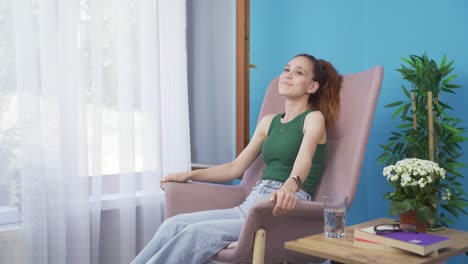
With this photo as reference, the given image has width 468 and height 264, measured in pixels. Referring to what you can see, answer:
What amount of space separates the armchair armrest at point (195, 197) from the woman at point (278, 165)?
60mm

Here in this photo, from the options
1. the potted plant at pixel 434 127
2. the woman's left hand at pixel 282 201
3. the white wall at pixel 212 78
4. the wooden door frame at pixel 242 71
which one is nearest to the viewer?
the woman's left hand at pixel 282 201

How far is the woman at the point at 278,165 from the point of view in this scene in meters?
1.93

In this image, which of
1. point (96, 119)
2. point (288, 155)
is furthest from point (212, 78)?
point (288, 155)

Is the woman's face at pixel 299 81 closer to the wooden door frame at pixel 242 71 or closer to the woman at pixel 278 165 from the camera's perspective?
the woman at pixel 278 165

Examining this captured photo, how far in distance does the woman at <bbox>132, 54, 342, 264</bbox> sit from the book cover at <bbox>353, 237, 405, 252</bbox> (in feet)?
0.79

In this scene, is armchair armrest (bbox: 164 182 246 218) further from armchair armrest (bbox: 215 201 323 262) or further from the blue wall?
the blue wall

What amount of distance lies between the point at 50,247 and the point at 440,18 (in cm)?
185

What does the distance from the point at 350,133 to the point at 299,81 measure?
293mm

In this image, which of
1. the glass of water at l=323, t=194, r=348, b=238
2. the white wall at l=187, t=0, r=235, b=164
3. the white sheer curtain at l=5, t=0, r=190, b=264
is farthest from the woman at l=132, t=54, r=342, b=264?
the white wall at l=187, t=0, r=235, b=164

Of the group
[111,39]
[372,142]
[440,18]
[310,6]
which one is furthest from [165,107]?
[440,18]

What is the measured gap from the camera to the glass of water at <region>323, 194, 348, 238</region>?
1786 millimetres

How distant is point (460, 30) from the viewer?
86.7 inches

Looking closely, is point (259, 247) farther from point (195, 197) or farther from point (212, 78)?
point (212, 78)

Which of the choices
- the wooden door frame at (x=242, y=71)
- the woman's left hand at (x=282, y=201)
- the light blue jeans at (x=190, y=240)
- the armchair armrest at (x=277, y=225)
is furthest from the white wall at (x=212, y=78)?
the woman's left hand at (x=282, y=201)
